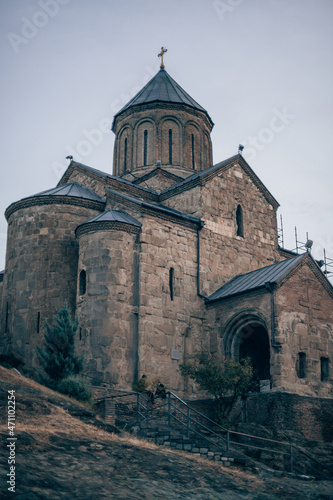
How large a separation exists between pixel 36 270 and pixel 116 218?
3.61 metres

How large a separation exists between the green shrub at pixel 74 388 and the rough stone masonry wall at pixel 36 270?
4.62 metres

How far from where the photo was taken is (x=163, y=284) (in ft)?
72.2

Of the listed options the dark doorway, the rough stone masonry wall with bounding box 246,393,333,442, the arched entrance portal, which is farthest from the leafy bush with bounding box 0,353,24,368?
the dark doorway

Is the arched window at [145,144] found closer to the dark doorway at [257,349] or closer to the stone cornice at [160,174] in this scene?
the stone cornice at [160,174]

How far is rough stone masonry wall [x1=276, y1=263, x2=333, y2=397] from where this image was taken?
1977 centimetres

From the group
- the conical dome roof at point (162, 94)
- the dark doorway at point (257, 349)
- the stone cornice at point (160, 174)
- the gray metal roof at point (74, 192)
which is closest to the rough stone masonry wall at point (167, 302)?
the dark doorway at point (257, 349)

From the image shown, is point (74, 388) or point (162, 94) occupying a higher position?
point (162, 94)

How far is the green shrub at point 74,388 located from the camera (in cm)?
1642

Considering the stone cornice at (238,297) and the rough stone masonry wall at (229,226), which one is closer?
the stone cornice at (238,297)

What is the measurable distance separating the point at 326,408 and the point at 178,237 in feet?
27.6

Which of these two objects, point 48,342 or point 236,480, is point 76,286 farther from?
point 236,480

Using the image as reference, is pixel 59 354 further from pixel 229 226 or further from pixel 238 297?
pixel 229 226

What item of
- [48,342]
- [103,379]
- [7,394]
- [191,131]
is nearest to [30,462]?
[7,394]

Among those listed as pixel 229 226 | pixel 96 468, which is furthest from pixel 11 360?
pixel 229 226
